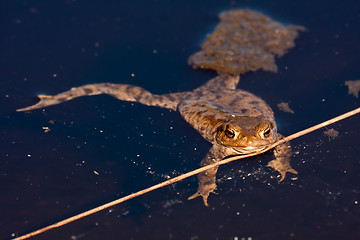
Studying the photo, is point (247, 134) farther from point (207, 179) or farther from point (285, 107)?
point (285, 107)

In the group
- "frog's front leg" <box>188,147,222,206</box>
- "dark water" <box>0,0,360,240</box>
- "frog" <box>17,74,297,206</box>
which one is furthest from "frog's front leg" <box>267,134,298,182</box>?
"frog's front leg" <box>188,147,222,206</box>

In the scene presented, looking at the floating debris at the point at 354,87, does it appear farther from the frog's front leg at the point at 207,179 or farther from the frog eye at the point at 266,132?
the frog's front leg at the point at 207,179

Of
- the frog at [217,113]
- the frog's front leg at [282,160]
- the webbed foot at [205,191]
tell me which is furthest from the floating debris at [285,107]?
the webbed foot at [205,191]

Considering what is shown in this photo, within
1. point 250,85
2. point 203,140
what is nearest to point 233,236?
point 203,140

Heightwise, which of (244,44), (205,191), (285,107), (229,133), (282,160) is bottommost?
(205,191)

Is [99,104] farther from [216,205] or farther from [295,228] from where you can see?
[295,228]

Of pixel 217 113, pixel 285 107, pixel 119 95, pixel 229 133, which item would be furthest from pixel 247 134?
pixel 119 95
